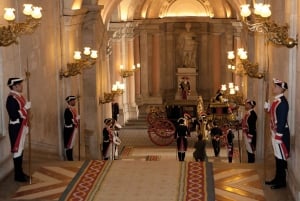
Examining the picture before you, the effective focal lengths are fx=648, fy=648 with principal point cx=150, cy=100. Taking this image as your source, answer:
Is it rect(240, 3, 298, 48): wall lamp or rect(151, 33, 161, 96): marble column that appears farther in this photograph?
rect(151, 33, 161, 96): marble column

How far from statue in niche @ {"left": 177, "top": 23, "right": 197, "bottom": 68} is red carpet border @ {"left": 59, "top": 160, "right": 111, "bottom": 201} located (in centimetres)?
2111

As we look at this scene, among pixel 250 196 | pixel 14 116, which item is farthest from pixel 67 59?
pixel 250 196

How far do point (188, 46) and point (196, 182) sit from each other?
2241 centimetres

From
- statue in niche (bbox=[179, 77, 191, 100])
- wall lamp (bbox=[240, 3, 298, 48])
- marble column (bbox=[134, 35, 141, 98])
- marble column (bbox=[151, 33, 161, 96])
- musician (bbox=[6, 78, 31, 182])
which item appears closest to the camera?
wall lamp (bbox=[240, 3, 298, 48])

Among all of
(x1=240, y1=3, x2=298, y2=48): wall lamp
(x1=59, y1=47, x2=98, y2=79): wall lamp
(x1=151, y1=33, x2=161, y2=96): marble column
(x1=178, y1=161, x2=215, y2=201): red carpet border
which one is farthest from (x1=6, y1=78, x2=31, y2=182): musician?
(x1=151, y1=33, x2=161, y2=96): marble column

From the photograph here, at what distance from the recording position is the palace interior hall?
1149 centimetres

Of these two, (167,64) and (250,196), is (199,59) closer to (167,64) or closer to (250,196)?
(167,64)

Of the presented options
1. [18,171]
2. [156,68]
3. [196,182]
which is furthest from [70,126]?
[156,68]

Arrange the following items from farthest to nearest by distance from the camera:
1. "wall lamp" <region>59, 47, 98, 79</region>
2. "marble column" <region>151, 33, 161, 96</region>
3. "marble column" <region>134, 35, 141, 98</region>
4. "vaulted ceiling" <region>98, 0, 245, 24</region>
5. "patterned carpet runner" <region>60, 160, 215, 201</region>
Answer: "marble column" <region>151, 33, 161, 96</region> < "marble column" <region>134, 35, 141, 98</region> < "vaulted ceiling" <region>98, 0, 245, 24</region> < "wall lamp" <region>59, 47, 98, 79</region> < "patterned carpet runner" <region>60, 160, 215, 201</region>

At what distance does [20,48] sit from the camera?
46.6ft

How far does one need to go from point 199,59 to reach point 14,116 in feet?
76.9

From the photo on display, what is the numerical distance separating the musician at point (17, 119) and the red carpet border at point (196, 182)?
3.04 metres

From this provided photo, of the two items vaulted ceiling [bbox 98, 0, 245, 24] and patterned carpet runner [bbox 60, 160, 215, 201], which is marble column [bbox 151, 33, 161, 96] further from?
patterned carpet runner [bbox 60, 160, 215, 201]

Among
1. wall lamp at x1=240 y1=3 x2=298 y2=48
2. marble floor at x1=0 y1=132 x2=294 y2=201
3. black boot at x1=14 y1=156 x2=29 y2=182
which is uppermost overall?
wall lamp at x1=240 y1=3 x2=298 y2=48
